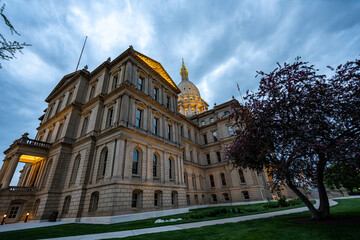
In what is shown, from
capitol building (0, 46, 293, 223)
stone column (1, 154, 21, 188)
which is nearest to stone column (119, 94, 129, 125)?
capitol building (0, 46, 293, 223)

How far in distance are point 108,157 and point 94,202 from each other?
5.20 meters

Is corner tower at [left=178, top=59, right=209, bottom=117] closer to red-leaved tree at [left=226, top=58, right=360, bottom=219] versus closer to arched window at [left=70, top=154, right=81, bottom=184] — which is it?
arched window at [left=70, top=154, right=81, bottom=184]

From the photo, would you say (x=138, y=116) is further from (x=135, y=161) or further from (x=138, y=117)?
(x=135, y=161)

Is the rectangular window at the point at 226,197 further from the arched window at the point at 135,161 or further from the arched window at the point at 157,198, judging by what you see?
the arched window at the point at 135,161

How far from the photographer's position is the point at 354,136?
27.8 ft

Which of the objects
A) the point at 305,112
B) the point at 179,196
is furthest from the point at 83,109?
the point at 305,112

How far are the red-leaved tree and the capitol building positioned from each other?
13392 mm

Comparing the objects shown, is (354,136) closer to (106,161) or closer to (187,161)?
(106,161)

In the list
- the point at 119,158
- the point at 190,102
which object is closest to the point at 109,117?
the point at 119,158

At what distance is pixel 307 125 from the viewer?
8.88 metres

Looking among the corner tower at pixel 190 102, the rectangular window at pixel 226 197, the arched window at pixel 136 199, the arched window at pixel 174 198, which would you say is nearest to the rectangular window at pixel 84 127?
the arched window at pixel 136 199

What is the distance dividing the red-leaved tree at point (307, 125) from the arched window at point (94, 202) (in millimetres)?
16997

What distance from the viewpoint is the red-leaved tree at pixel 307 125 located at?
8297 mm

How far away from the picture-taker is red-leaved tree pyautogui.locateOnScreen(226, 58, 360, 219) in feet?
27.2
